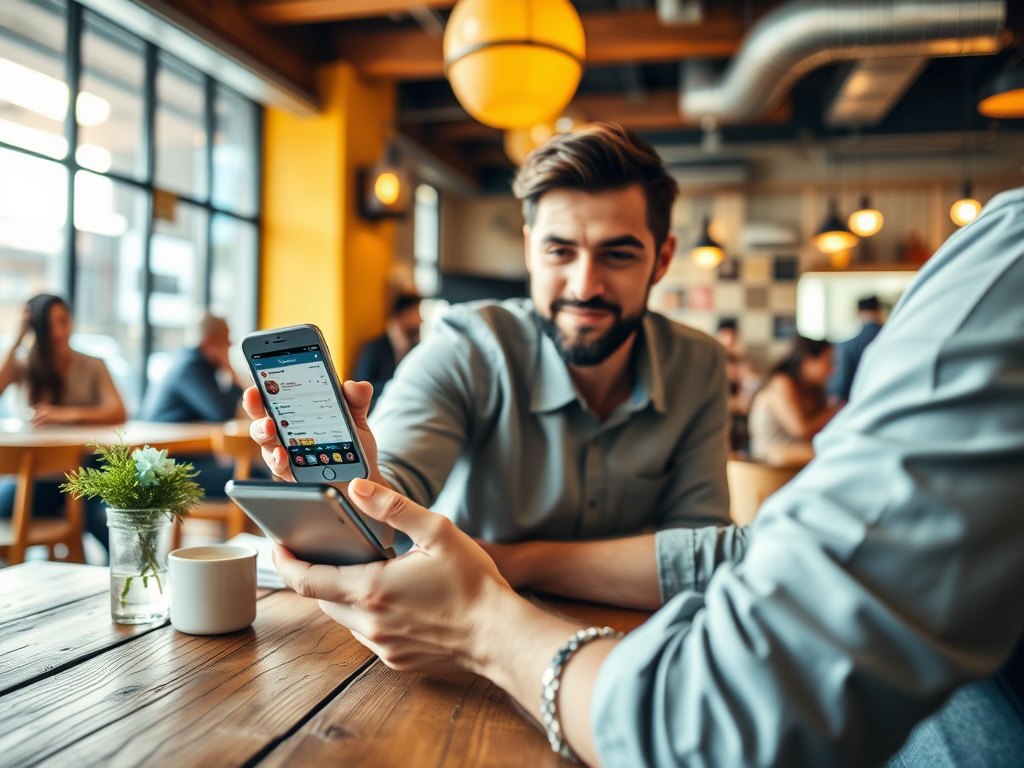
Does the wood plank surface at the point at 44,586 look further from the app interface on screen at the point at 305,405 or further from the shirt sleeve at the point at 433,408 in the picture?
the shirt sleeve at the point at 433,408

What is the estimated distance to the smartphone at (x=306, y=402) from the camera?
0.92m

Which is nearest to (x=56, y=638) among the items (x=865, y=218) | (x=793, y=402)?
(x=793, y=402)

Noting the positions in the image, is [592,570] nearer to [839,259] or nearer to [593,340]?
[593,340]

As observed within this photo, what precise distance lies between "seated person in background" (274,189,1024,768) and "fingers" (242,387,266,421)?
0.57 m

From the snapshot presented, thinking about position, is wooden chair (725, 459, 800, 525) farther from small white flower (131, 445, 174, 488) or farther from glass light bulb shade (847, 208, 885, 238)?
glass light bulb shade (847, 208, 885, 238)

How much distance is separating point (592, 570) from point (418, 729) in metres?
0.49

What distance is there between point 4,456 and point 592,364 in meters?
2.11

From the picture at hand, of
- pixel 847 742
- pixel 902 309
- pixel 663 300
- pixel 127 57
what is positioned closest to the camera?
pixel 847 742

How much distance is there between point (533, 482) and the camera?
1456 mm

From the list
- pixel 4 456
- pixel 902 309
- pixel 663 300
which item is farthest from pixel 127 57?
pixel 663 300

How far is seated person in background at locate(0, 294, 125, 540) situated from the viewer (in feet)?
11.2

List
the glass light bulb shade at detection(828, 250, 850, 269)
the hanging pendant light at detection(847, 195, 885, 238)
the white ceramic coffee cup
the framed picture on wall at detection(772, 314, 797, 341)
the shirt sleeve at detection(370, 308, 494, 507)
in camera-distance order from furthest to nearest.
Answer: the framed picture on wall at detection(772, 314, 797, 341) → the glass light bulb shade at detection(828, 250, 850, 269) → the hanging pendant light at detection(847, 195, 885, 238) → the shirt sleeve at detection(370, 308, 494, 507) → the white ceramic coffee cup

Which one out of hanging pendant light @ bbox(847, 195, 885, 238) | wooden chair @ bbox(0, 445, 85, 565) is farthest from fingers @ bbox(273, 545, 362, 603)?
hanging pendant light @ bbox(847, 195, 885, 238)

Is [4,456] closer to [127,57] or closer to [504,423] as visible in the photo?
[504,423]
